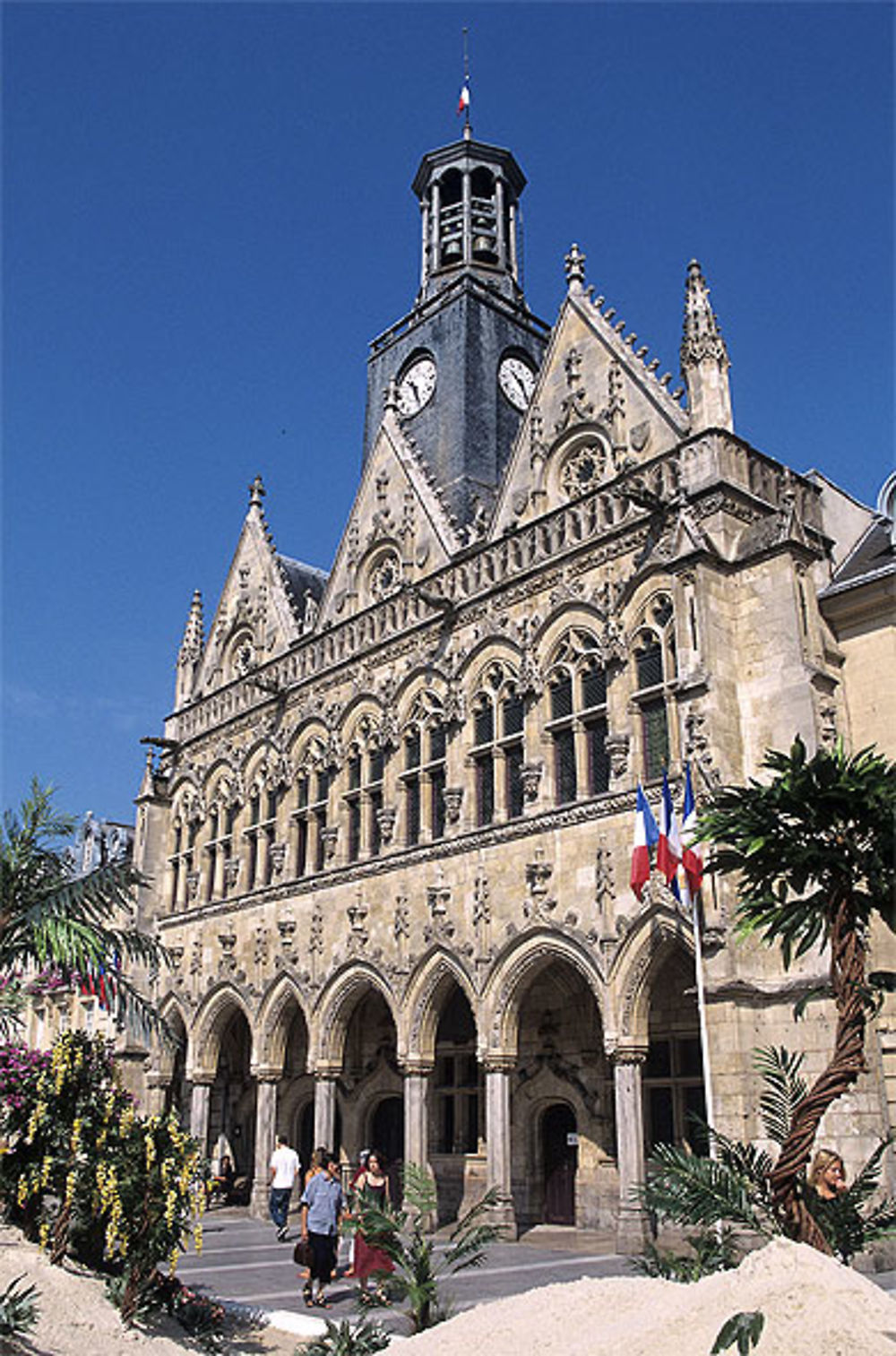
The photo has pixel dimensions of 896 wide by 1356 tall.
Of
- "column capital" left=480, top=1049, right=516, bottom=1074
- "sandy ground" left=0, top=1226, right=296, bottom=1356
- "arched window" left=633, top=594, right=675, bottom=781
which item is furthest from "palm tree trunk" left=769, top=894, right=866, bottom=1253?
"column capital" left=480, top=1049, right=516, bottom=1074

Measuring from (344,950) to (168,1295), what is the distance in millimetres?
12967

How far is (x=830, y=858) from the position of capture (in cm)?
750

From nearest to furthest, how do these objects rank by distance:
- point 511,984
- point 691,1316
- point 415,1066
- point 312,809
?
1. point 691,1316
2. point 511,984
3. point 415,1066
4. point 312,809

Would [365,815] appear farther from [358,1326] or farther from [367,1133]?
[358,1326]

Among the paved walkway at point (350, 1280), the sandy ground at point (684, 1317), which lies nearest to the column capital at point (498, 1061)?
the paved walkway at point (350, 1280)

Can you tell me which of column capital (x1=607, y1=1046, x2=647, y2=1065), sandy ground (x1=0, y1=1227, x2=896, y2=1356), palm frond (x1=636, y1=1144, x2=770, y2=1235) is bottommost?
sandy ground (x1=0, y1=1227, x2=896, y2=1356)

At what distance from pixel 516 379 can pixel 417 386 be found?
265 cm

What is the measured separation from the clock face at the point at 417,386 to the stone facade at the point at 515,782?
0.62 feet

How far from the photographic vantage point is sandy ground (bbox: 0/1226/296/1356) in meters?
9.06

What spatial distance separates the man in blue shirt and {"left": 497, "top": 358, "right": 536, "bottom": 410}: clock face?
2140 cm

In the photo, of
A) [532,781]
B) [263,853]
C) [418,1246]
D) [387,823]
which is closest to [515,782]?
[532,781]

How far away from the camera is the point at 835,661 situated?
18.4 metres

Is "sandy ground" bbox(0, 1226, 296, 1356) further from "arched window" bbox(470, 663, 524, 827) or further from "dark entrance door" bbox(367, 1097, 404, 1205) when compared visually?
"dark entrance door" bbox(367, 1097, 404, 1205)

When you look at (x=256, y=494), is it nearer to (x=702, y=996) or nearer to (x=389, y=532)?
(x=389, y=532)
